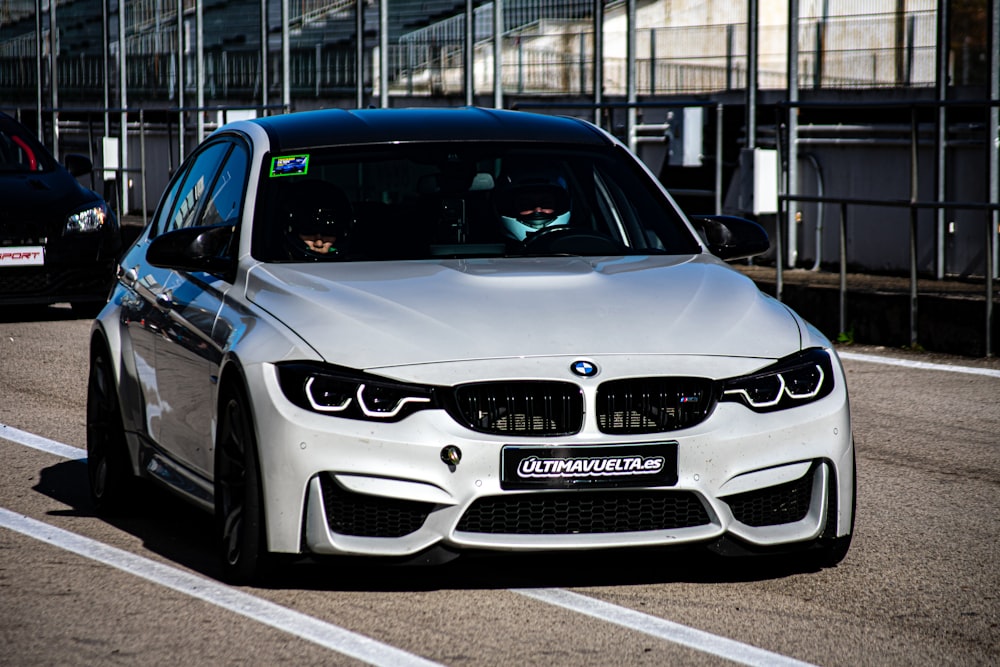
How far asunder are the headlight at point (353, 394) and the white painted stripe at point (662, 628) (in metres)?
0.74

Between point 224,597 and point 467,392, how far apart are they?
999 millimetres

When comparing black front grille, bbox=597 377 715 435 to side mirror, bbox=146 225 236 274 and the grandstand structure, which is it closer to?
side mirror, bbox=146 225 236 274

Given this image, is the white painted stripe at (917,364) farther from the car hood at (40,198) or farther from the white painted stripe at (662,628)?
the car hood at (40,198)

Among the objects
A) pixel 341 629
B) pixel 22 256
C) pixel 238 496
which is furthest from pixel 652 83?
pixel 341 629

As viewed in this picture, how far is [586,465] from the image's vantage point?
16.5ft

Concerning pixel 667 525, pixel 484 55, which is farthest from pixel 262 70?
pixel 667 525

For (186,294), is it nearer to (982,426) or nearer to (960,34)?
(982,426)

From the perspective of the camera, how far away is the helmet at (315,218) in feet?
20.3

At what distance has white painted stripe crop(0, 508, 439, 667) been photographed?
4719mm

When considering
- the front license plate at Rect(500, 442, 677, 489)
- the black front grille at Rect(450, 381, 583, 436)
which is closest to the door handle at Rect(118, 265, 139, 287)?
the black front grille at Rect(450, 381, 583, 436)

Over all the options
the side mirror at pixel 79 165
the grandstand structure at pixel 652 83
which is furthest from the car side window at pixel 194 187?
the side mirror at pixel 79 165

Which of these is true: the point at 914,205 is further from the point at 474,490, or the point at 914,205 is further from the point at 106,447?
the point at 474,490

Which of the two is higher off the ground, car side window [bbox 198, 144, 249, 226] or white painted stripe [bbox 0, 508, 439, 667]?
car side window [bbox 198, 144, 249, 226]

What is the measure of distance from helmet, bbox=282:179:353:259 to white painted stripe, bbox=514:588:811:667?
1.48 metres
